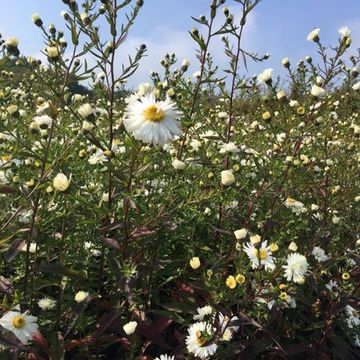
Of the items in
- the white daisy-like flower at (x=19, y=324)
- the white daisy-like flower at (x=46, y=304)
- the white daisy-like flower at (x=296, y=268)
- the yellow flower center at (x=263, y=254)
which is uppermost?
the yellow flower center at (x=263, y=254)

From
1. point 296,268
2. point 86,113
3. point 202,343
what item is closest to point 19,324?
point 202,343

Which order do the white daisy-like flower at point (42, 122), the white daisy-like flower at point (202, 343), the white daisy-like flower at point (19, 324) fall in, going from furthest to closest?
the white daisy-like flower at point (42, 122) → the white daisy-like flower at point (202, 343) → the white daisy-like flower at point (19, 324)

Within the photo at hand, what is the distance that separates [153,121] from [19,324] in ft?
3.45

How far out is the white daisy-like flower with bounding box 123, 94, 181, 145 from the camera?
2.01 m

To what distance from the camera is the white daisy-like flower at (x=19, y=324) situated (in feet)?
6.28

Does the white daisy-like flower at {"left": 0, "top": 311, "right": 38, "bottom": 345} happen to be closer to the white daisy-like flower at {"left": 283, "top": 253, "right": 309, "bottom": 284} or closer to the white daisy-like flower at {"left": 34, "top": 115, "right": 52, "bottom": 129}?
the white daisy-like flower at {"left": 34, "top": 115, "right": 52, "bottom": 129}

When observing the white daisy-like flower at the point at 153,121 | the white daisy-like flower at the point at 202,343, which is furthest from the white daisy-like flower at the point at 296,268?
the white daisy-like flower at the point at 153,121

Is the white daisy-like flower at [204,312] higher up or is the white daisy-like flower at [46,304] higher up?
the white daisy-like flower at [46,304]

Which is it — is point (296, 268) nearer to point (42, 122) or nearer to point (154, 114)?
point (154, 114)

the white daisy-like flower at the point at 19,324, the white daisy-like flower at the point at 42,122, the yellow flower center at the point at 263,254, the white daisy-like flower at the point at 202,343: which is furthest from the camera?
the white daisy-like flower at the point at 42,122

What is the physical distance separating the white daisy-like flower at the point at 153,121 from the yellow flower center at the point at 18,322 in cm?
92

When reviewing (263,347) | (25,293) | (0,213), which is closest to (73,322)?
(25,293)

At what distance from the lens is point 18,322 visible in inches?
76.5

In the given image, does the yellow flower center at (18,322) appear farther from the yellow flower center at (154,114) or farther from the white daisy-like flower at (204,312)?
the yellow flower center at (154,114)
